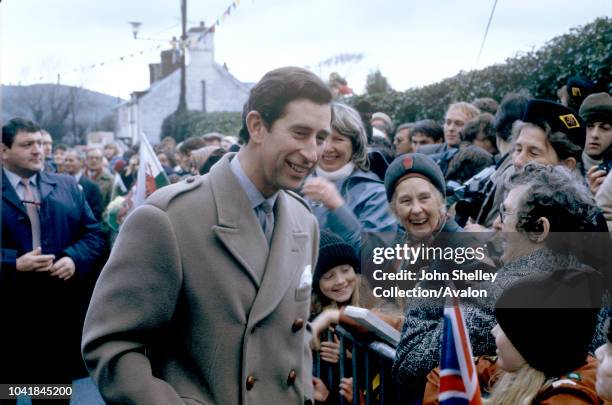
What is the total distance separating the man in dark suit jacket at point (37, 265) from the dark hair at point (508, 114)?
2509 mm

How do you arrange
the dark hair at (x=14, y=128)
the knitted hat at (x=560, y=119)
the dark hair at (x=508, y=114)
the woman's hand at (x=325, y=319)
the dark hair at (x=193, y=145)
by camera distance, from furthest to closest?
the dark hair at (x=193, y=145), the dark hair at (x=14, y=128), the dark hair at (x=508, y=114), the knitted hat at (x=560, y=119), the woman's hand at (x=325, y=319)

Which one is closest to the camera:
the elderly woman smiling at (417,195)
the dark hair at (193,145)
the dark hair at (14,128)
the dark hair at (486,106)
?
the elderly woman smiling at (417,195)

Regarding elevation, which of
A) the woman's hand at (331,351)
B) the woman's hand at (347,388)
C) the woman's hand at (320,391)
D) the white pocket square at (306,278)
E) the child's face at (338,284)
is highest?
the white pocket square at (306,278)

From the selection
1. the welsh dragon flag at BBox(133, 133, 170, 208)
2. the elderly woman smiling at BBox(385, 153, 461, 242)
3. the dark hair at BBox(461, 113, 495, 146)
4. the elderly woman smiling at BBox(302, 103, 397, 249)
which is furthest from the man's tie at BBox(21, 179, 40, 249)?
the dark hair at BBox(461, 113, 495, 146)

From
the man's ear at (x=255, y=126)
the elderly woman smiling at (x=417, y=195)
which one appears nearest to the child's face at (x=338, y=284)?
the elderly woman smiling at (x=417, y=195)

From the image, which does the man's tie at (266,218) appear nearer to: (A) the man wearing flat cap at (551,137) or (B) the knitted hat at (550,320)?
(B) the knitted hat at (550,320)

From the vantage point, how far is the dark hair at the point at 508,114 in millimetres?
4176

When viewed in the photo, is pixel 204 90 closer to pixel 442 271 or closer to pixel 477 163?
pixel 477 163

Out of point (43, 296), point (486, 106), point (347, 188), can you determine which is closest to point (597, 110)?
point (347, 188)

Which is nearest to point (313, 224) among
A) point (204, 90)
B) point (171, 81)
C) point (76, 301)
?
point (76, 301)

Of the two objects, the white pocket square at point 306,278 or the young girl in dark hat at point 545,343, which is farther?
the white pocket square at point 306,278

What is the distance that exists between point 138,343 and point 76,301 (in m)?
2.72

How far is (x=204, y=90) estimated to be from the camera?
82.5 feet

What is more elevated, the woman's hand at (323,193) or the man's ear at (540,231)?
the man's ear at (540,231)
